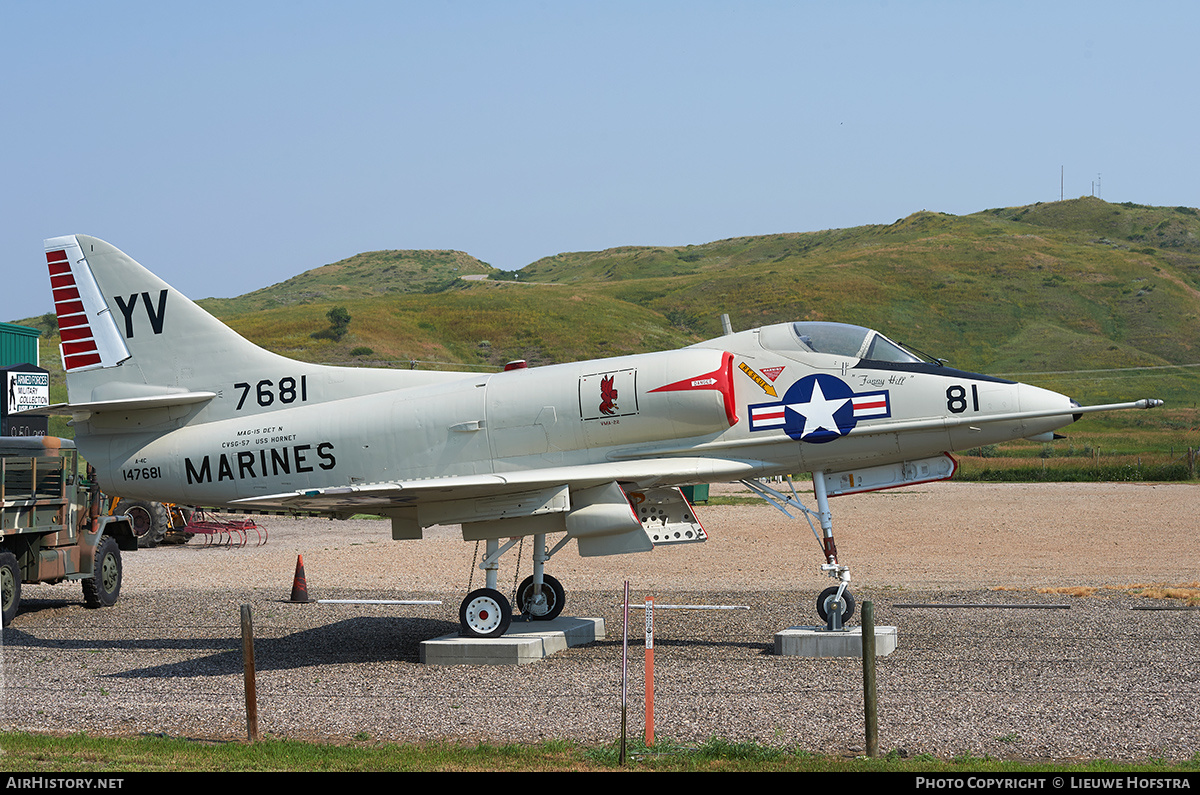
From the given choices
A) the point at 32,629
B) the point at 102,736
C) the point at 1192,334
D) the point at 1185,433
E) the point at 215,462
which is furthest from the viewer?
the point at 1192,334

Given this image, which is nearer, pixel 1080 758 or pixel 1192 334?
pixel 1080 758

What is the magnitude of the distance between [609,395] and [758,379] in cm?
181

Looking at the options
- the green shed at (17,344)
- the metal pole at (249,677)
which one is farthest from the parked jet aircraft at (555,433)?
the green shed at (17,344)

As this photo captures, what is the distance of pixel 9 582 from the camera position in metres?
15.2

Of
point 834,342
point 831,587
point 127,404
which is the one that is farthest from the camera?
point 127,404

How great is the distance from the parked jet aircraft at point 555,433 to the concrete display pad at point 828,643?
0.35 meters

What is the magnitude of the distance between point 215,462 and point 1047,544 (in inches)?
769

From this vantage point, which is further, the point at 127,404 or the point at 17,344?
the point at 17,344

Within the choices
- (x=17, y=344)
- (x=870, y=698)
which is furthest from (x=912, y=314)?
(x=870, y=698)

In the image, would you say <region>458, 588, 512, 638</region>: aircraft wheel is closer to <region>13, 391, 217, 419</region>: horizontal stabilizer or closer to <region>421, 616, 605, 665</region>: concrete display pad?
<region>421, 616, 605, 665</region>: concrete display pad

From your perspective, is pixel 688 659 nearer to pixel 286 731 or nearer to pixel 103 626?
pixel 286 731

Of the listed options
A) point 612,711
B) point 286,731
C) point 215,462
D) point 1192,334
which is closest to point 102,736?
point 286,731

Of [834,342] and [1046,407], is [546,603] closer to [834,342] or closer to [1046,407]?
[834,342]

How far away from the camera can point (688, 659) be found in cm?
1229
